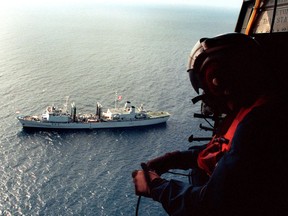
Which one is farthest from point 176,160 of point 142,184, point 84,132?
point 84,132

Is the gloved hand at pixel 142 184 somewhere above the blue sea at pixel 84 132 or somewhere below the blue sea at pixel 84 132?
above

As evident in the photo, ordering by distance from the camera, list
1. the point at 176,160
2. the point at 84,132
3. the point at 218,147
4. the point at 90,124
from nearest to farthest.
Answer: the point at 218,147, the point at 176,160, the point at 84,132, the point at 90,124

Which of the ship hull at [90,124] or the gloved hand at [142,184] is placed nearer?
the gloved hand at [142,184]

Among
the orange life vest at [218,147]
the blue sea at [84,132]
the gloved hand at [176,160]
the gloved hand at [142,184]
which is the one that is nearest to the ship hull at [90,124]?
the blue sea at [84,132]

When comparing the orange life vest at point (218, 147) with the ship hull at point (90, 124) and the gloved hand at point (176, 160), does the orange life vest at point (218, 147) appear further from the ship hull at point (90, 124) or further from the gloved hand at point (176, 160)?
the ship hull at point (90, 124)

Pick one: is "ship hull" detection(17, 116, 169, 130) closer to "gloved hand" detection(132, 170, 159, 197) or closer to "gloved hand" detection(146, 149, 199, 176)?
"gloved hand" detection(146, 149, 199, 176)

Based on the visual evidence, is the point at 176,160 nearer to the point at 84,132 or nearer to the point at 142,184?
the point at 142,184
